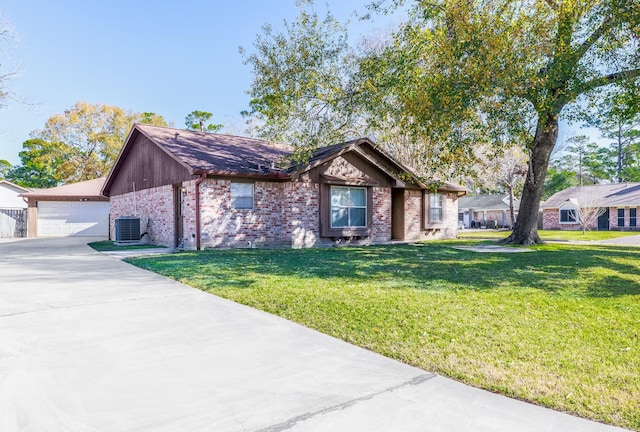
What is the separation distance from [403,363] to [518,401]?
1011 mm

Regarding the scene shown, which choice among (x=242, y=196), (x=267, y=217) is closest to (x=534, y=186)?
(x=267, y=217)

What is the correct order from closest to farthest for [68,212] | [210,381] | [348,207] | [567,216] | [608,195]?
[210,381] < [348,207] < [68,212] < [608,195] < [567,216]

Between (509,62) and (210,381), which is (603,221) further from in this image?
(210,381)

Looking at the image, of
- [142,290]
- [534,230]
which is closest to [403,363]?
[142,290]

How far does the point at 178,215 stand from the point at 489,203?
3796cm

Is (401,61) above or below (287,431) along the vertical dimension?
above

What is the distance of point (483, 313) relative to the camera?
206 inches

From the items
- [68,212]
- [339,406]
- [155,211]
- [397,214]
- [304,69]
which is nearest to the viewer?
[339,406]

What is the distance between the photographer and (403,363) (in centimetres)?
374

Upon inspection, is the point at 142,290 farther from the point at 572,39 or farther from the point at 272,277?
the point at 572,39

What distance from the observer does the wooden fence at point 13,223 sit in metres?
24.0

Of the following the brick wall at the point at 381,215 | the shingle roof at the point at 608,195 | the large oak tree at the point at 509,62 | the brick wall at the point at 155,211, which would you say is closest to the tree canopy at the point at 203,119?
the brick wall at the point at 155,211

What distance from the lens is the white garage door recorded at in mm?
23500

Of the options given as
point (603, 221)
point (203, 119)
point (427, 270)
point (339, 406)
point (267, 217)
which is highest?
point (203, 119)
